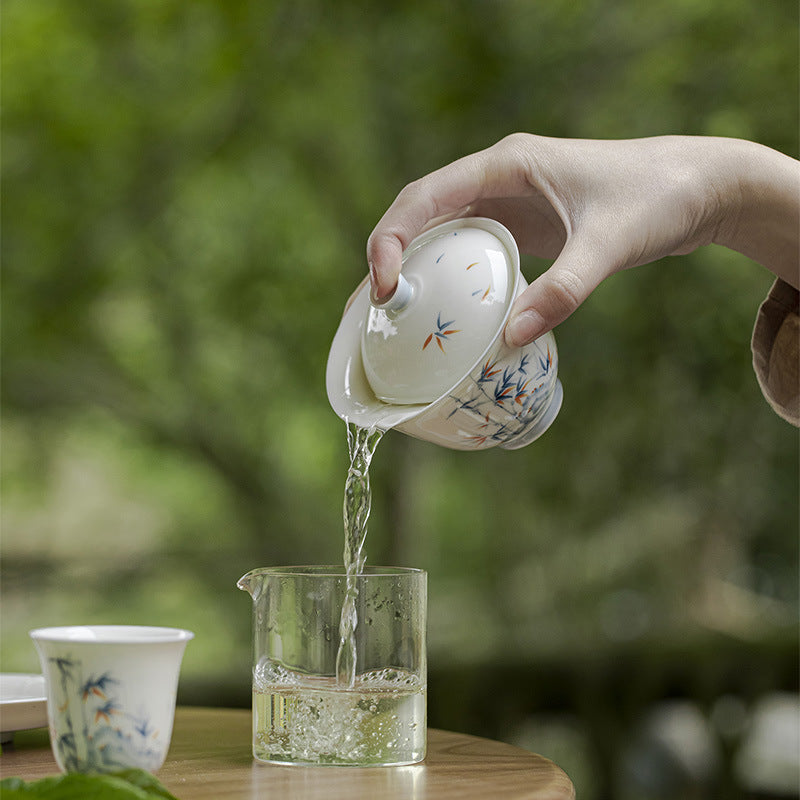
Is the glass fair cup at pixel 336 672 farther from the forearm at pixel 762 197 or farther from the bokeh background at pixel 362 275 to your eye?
the bokeh background at pixel 362 275

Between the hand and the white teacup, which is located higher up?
the hand

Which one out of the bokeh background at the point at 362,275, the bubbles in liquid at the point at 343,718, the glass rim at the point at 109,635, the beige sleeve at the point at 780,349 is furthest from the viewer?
the bokeh background at the point at 362,275

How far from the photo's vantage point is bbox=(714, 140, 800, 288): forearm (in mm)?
1104

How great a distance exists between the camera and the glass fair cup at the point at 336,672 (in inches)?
36.8

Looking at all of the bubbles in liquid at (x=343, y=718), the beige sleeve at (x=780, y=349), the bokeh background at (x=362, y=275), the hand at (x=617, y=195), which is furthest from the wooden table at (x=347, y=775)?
the bokeh background at (x=362, y=275)

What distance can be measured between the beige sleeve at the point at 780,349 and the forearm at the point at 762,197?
84 mm

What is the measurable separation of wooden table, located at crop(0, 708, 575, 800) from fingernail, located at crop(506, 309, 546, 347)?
406mm

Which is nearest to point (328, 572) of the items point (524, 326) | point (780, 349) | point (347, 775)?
point (347, 775)

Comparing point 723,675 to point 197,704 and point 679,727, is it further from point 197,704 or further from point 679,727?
point 197,704

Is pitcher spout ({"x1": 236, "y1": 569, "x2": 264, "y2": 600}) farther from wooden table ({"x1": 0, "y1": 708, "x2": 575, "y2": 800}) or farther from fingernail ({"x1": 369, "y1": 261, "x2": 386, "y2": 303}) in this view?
fingernail ({"x1": 369, "y1": 261, "x2": 386, "y2": 303})

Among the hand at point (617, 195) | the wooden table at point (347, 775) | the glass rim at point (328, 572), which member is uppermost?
the hand at point (617, 195)

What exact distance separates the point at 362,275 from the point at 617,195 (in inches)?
A: 88.0

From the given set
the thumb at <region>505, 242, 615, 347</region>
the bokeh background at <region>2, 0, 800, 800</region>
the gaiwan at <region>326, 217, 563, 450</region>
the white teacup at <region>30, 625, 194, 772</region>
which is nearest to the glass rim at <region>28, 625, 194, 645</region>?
the white teacup at <region>30, 625, 194, 772</region>

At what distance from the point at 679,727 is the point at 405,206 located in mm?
1923
